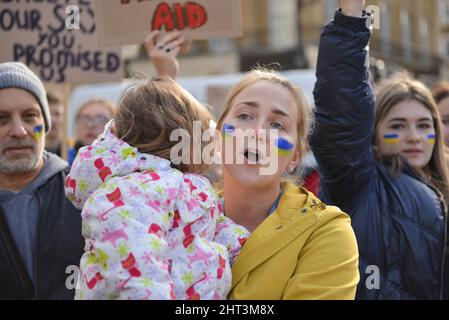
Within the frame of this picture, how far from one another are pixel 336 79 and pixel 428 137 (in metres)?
0.98

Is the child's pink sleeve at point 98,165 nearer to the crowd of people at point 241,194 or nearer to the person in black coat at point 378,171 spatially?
the crowd of people at point 241,194

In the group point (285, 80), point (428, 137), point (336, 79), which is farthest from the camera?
point (428, 137)

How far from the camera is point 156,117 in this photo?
81.9 inches

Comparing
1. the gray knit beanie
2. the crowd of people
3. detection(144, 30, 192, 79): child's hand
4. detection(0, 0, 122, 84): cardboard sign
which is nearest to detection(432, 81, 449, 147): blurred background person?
the crowd of people

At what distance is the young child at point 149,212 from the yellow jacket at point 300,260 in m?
0.07

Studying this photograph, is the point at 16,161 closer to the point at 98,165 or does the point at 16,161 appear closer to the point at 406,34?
the point at 98,165

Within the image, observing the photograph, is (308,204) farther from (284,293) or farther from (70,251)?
(70,251)

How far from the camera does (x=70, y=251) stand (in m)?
3.06

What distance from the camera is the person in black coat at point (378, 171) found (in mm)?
2609

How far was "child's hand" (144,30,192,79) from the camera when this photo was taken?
10.8 feet

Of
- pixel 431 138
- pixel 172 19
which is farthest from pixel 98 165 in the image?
pixel 431 138

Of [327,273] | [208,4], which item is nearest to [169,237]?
[327,273]

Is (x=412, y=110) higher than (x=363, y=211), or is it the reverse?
(x=412, y=110)

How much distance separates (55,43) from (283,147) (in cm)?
267
